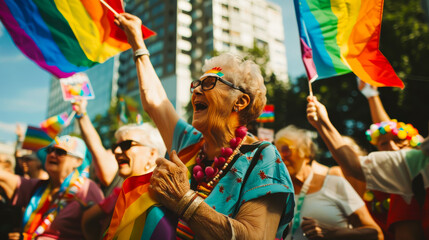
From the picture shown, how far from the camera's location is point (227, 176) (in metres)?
1.76

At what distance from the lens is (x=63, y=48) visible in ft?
9.70

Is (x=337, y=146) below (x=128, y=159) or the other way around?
the other way around

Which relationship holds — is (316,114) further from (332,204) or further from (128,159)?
(128,159)

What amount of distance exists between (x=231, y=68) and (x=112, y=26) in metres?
1.35

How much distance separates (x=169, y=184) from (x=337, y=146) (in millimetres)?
1612

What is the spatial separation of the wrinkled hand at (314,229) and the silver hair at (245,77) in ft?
4.96

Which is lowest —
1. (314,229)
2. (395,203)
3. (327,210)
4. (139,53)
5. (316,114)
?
(314,229)

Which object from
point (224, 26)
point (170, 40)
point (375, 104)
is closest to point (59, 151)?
point (375, 104)


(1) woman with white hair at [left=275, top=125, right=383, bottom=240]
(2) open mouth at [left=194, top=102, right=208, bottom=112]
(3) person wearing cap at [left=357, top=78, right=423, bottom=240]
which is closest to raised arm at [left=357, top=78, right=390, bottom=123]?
(3) person wearing cap at [left=357, top=78, right=423, bottom=240]

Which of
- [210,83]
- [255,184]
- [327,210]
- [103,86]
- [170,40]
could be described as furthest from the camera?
[103,86]

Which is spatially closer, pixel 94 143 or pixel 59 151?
pixel 94 143

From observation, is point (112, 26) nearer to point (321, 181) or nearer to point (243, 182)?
point (243, 182)

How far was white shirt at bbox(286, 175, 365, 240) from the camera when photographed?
3.25 meters

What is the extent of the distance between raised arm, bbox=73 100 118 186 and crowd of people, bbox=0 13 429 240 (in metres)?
0.01
